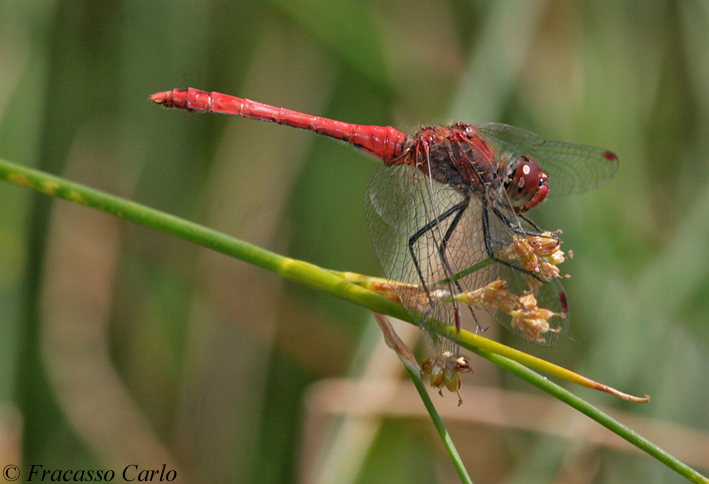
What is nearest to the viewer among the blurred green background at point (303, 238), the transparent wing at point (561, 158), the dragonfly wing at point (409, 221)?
the dragonfly wing at point (409, 221)

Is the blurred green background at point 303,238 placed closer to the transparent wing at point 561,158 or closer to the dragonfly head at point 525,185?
the transparent wing at point 561,158

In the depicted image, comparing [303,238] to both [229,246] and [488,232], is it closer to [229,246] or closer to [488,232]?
[488,232]

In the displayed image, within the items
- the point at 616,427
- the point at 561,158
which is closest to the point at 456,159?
the point at 561,158

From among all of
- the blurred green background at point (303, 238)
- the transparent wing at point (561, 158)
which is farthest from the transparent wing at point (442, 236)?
the blurred green background at point (303, 238)

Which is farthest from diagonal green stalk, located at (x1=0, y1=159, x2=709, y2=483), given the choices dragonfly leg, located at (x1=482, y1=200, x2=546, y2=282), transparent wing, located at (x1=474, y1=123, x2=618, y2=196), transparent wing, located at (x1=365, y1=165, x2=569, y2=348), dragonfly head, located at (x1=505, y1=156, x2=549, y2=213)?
transparent wing, located at (x1=474, y1=123, x2=618, y2=196)

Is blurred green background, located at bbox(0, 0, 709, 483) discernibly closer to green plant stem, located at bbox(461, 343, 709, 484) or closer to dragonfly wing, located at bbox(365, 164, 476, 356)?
dragonfly wing, located at bbox(365, 164, 476, 356)

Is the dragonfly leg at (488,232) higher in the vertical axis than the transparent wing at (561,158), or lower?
lower

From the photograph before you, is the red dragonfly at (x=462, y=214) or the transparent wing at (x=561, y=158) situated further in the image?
the transparent wing at (x=561, y=158)
